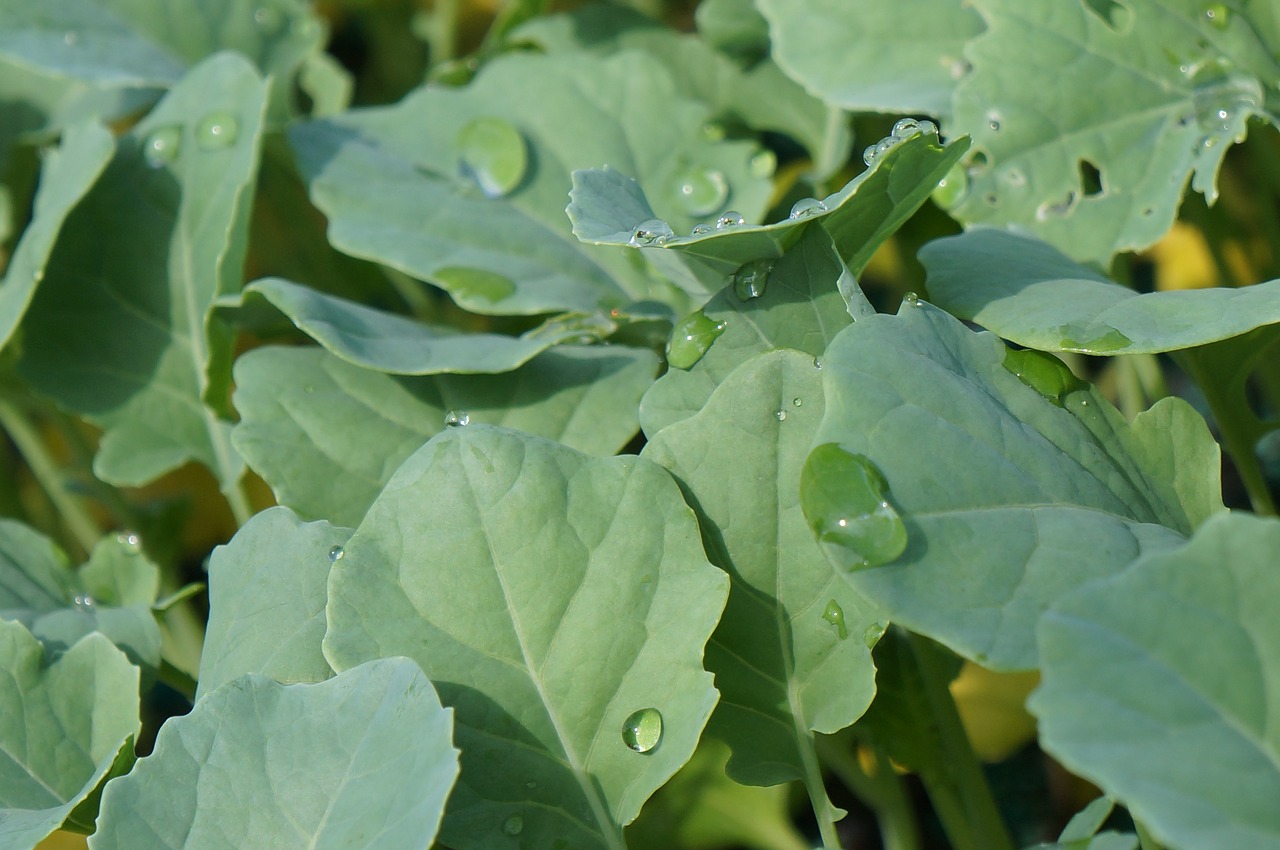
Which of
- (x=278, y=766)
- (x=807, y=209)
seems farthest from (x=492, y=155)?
(x=278, y=766)

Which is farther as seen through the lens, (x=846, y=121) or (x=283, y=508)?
(x=846, y=121)

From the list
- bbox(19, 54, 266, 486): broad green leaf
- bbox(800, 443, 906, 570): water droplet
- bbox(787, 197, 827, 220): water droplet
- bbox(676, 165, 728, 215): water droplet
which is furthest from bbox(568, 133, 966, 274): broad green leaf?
bbox(19, 54, 266, 486): broad green leaf

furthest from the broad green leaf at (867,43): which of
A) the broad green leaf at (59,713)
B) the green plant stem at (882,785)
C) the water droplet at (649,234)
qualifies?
the broad green leaf at (59,713)

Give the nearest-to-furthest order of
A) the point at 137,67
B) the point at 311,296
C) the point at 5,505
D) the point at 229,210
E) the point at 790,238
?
1. the point at 790,238
2. the point at 311,296
3. the point at 229,210
4. the point at 137,67
5. the point at 5,505

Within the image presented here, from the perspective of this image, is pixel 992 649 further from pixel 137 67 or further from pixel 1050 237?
pixel 137 67

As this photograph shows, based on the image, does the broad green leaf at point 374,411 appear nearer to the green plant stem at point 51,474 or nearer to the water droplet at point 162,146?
the water droplet at point 162,146

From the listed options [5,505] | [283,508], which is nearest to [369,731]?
[283,508]

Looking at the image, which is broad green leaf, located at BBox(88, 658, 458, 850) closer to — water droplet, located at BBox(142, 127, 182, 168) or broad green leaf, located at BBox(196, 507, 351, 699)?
broad green leaf, located at BBox(196, 507, 351, 699)
